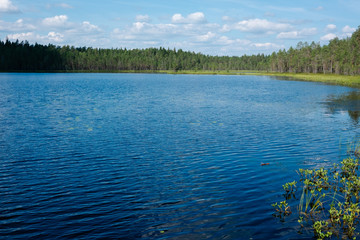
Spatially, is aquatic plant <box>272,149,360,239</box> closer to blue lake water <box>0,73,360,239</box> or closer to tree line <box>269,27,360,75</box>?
blue lake water <box>0,73,360,239</box>

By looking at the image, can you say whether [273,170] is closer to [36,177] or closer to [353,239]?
[353,239]

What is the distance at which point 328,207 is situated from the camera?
43.4 ft

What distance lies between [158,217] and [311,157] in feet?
42.7

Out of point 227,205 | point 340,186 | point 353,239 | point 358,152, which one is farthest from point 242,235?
point 358,152

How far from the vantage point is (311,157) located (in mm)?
21125

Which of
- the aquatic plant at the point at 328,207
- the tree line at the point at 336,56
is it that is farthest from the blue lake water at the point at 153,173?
the tree line at the point at 336,56

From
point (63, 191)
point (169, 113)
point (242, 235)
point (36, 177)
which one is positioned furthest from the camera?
point (169, 113)

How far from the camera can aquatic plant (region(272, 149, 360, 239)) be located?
1104cm

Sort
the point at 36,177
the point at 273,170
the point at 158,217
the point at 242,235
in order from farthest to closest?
the point at 273,170 → the point at 36,177 → the point at 158,217 → the point at 242,235

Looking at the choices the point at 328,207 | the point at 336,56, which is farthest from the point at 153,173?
the point at 336,56

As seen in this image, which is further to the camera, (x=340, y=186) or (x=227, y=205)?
(x=340, y=186)

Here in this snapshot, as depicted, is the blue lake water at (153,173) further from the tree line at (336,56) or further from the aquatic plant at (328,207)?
the tree line at (336,56)

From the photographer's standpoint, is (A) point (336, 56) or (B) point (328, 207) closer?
(B) point (328, 207)

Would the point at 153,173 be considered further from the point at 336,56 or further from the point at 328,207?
the point at 336,56
